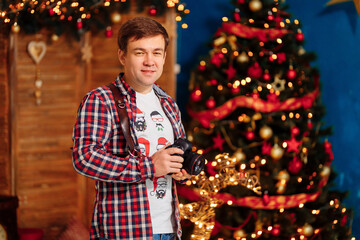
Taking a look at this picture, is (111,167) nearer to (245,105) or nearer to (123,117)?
(123,117)

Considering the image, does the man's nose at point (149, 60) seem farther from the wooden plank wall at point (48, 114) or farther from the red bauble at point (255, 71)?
the wooden plank wall at point (48, 114)

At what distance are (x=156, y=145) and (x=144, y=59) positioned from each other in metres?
0.29

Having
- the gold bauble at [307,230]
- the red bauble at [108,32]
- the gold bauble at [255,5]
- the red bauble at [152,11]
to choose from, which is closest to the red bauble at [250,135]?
the gold bauble at [307,230]

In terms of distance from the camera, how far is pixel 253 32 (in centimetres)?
335

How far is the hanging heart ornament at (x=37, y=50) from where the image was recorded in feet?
12.8

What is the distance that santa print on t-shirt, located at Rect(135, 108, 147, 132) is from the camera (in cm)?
173

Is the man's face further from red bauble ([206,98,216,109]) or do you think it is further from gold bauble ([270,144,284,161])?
gold bauble ([270,144,284,161])

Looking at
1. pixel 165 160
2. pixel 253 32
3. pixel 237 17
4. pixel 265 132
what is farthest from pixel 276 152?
pixel 165 160

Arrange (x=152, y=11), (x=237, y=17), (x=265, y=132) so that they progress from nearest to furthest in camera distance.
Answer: (x=265, y=132) < (x=237, y=17) < (x=152, y=11)

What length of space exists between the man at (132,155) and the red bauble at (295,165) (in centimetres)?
164

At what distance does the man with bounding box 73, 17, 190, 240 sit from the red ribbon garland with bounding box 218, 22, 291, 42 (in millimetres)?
1636

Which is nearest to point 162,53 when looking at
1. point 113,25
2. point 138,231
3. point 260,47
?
point 138,231

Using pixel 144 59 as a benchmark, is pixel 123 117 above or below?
below

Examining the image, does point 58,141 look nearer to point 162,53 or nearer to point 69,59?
point 69,59
